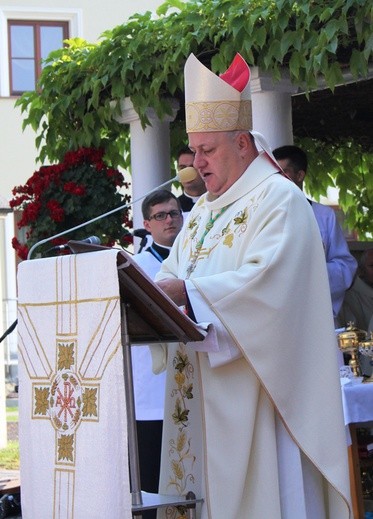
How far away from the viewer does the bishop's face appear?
13.4 feet

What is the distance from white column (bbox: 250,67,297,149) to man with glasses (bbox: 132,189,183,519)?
5.80 ft

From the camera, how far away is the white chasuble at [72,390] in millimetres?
3625

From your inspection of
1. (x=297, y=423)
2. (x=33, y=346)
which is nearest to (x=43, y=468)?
(x=33, y=346)

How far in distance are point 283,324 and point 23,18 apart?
51.9ft

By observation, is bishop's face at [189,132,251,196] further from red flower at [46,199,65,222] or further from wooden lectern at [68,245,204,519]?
red flower at [46,199,65,222]

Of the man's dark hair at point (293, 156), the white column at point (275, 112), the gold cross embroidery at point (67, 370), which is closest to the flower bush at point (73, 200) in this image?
the white column at point (275, 112)

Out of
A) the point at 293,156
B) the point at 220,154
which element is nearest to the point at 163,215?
the point at 293,156

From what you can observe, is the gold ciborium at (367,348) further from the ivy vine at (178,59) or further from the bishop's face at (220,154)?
the bishop's face at (220,154)

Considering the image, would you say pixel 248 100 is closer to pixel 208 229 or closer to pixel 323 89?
pixel 208 229

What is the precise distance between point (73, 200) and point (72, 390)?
4389 millimetres

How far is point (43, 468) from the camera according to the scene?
3916mm

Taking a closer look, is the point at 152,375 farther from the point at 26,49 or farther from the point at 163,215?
the point at 26,49

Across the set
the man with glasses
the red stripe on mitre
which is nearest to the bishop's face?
the red stripe on mitre

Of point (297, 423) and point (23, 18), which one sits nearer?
point (297, 423)
